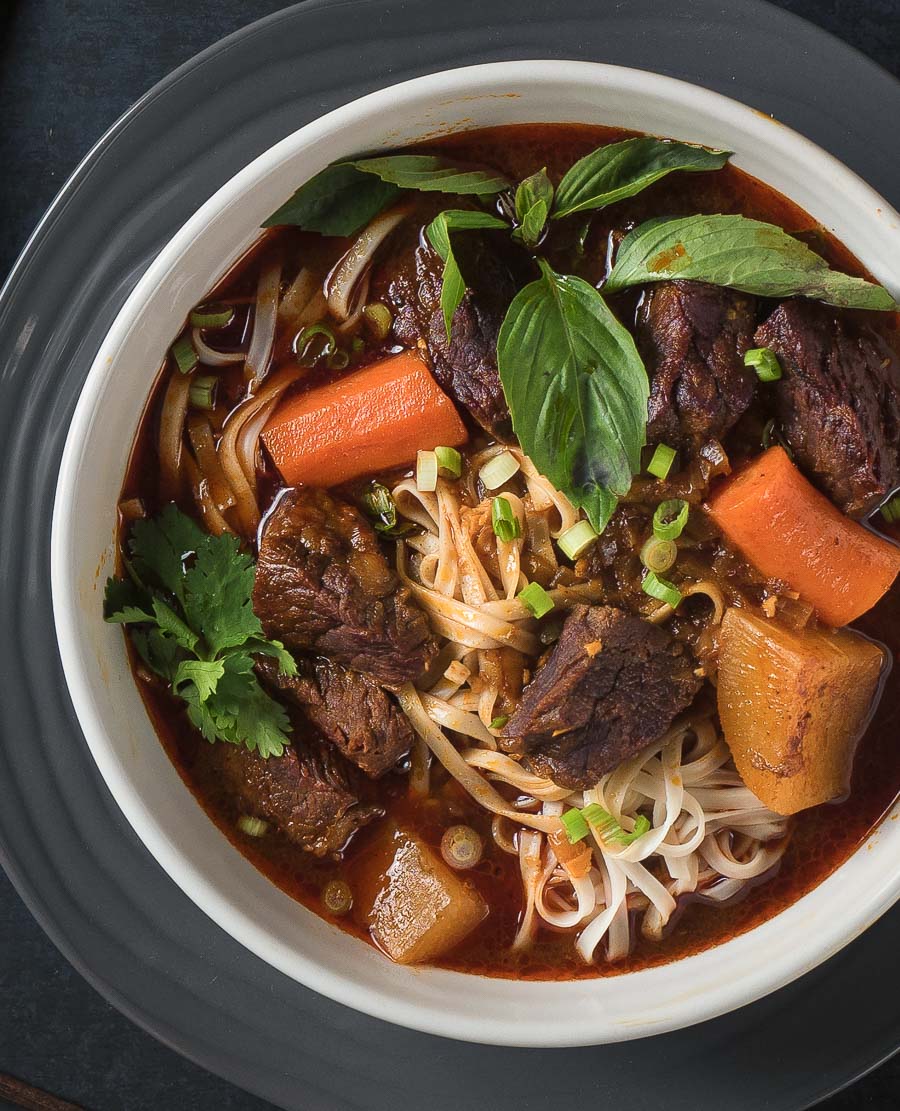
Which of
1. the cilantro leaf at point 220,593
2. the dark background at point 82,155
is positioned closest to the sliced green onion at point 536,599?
the cilantro leaf at point 220,593

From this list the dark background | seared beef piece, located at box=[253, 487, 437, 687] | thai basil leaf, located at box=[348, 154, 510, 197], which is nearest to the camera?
thai basil leaf, located at box=[348, 154, 510, 197]

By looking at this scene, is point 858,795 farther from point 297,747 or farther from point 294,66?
point 294,66

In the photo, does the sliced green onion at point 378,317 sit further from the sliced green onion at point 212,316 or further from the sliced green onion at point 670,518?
the sliced green onion at point 670,518

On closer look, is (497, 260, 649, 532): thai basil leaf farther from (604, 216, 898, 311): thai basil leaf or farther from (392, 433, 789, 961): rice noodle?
(392, 433, 789, 961): rice noodle

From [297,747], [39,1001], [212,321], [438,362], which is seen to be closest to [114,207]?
[212,321]

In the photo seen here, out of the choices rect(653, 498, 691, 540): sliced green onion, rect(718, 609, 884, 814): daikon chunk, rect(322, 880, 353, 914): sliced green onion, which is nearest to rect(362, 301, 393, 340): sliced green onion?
rect(653, 498, 691, 540): sliced green onion

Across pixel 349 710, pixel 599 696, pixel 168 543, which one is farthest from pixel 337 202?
pixel 599 696
